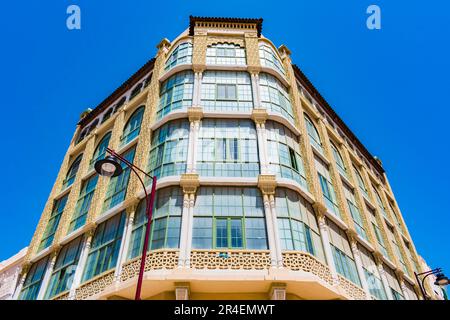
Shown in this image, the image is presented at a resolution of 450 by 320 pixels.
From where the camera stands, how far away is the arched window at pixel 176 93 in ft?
60.3

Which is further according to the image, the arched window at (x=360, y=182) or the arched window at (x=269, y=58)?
the arched window at (x=360, y=182)

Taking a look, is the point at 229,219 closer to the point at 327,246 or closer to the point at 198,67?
the point at 327,246

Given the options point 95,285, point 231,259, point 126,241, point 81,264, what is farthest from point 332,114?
point 95,285

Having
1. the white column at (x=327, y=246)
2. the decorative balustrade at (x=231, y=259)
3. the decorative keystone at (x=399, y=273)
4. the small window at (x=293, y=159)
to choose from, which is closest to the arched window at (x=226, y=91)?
the small window at (x=293, y=159)

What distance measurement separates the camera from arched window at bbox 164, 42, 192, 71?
20655 mm

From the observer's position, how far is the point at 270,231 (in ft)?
44.5

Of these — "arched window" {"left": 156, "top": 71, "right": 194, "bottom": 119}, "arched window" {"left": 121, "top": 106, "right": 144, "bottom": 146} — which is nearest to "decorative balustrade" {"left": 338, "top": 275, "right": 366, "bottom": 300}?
"arched window" {"left": 156, "top": 71, "right": 194, "bottom": 119}

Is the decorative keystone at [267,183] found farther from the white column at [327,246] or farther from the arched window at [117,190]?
the arched window at [117,190]

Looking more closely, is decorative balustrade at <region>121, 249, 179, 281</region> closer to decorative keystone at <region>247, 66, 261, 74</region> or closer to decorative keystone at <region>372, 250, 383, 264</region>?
decorative keystone at <region>247, 66, 261, 74</region>

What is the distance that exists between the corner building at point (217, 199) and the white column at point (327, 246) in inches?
2.2

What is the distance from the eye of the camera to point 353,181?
2320cm

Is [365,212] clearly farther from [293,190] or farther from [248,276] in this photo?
[248,276]

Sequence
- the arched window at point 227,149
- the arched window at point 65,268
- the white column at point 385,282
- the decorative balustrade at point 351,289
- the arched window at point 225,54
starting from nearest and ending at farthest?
the decorative balustrade at point 351,289 < the arched window at point 227,149 < the arched window at point 65,268 < the white column at point 385,282 < the arched window at point 225,54
